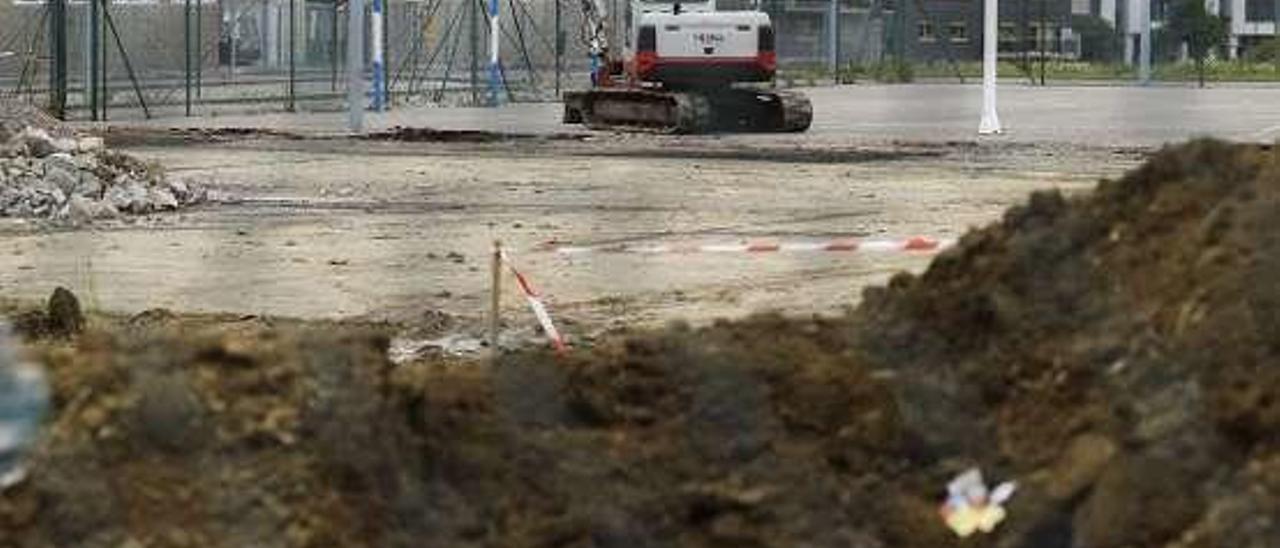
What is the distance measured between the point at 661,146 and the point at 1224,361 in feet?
75.6

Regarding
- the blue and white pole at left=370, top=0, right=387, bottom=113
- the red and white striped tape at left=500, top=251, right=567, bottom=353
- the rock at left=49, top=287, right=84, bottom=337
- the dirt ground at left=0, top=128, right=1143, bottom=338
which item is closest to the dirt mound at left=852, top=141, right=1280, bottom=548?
the red and white striped tape at left=500, top=251, right=567, bottom=353

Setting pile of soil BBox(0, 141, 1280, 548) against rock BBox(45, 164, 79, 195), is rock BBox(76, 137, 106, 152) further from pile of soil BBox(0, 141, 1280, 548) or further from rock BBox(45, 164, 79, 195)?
pile of soil BBox(0, 141, 1280, 548)

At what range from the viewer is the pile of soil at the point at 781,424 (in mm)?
5008

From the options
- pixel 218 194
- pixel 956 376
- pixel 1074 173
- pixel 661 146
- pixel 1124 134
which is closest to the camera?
pixel 956 376

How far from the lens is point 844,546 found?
17.1ft

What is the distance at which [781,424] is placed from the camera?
552 cm

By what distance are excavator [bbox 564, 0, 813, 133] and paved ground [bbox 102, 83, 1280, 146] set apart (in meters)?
1.03

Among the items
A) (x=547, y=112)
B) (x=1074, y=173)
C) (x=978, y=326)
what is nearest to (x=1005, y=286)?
(x=978, y=326)

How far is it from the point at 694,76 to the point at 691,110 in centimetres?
92

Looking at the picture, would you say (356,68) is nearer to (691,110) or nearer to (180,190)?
(691,110)

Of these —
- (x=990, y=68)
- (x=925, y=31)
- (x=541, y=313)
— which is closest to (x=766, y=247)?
(x=541, y=313)

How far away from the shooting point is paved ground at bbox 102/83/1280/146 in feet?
108

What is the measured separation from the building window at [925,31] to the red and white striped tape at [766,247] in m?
74.8

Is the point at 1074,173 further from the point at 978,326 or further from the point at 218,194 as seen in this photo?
the point at 978,326
